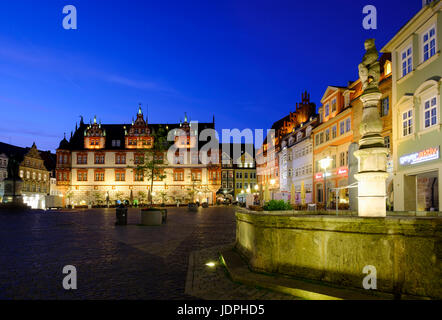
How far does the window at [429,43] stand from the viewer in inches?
734

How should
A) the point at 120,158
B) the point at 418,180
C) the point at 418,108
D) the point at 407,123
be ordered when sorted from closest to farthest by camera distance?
the point at 418,108 → the point at 407,123 → the point at 418,180 → the point at 120,158

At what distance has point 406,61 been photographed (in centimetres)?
2148

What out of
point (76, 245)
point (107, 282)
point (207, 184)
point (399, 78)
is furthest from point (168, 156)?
point (107, 282)

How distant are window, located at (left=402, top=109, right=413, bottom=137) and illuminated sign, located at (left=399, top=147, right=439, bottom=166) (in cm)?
137

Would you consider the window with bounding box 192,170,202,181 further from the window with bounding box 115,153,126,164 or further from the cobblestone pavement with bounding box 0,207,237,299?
the cobblestone pavement with bounding box 0,207,237,299

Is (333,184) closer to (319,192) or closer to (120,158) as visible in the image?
(319,192)

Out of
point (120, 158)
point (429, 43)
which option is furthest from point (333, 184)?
point (120, 158)

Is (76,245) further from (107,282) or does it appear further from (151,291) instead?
(151,291)

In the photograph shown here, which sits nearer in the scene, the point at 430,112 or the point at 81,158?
the point at 430,112

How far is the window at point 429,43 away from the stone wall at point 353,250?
16541mm

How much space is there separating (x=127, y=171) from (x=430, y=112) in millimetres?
59768

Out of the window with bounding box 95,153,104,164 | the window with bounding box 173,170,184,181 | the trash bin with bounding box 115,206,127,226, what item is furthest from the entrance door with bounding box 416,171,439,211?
the window with bounding box 95,153,104,164
